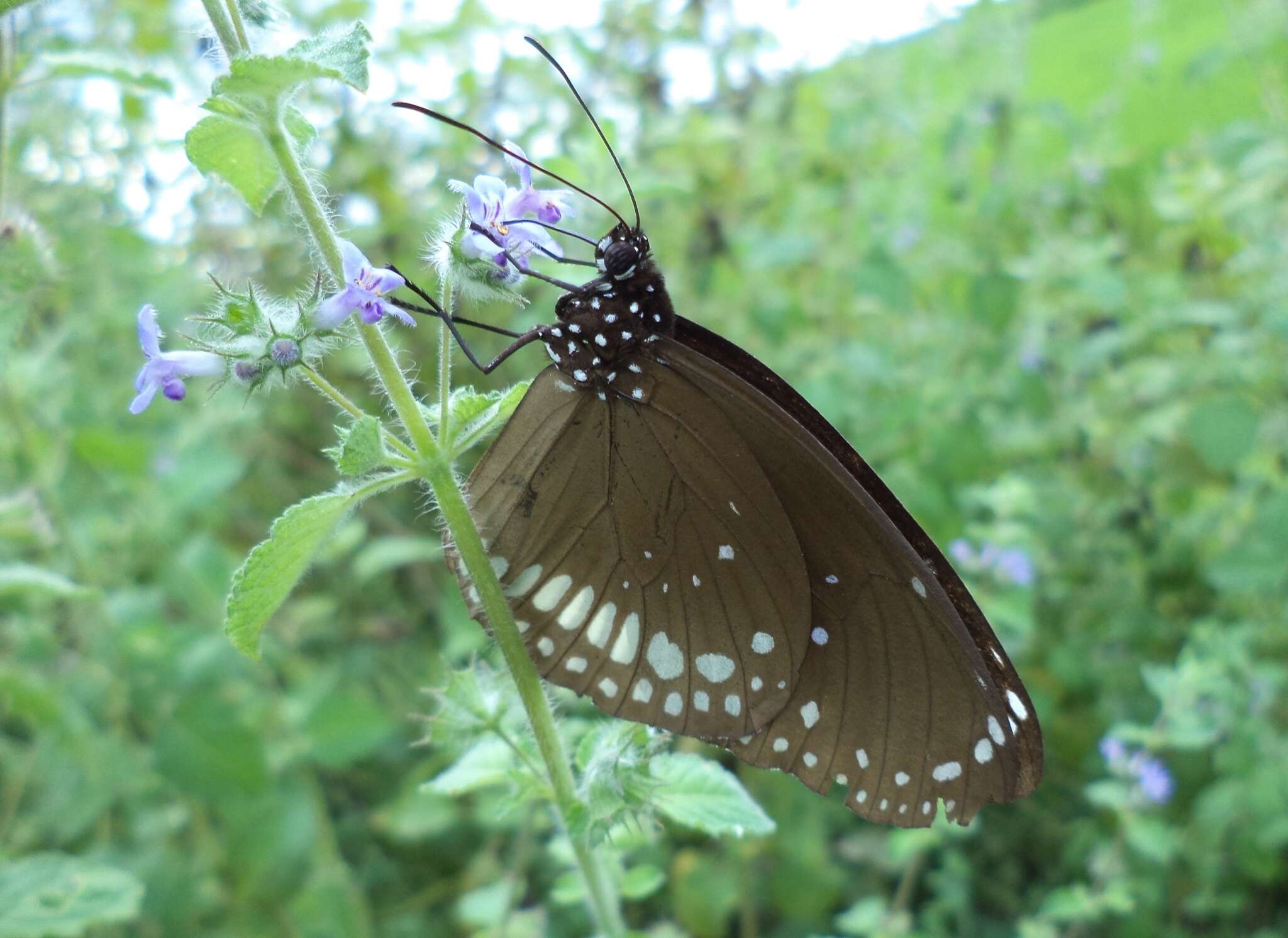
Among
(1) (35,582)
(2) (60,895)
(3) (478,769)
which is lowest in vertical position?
(2) (60,895)

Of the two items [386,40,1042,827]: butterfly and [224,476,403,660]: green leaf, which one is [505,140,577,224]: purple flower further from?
[224,476,403,660]: green leaf

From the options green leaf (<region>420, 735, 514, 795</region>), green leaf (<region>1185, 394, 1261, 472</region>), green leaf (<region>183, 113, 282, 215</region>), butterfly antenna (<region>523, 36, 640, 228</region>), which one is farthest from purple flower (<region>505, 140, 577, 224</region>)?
green leaf (<region>1185, 394, 1261, 472</region>)

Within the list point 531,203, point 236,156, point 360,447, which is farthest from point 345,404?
point 531,203

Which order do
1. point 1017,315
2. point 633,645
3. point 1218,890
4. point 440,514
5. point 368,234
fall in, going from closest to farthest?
point 440,514 → point 633,645 → point 1218,890 → point 368,234 → point 1017,315

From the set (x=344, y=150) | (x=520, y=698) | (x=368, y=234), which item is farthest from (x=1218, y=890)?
(x=344, y=150)

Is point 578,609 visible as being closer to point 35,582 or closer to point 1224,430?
point 35,582

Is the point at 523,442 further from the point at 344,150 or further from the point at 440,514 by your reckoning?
the point at 344,150
